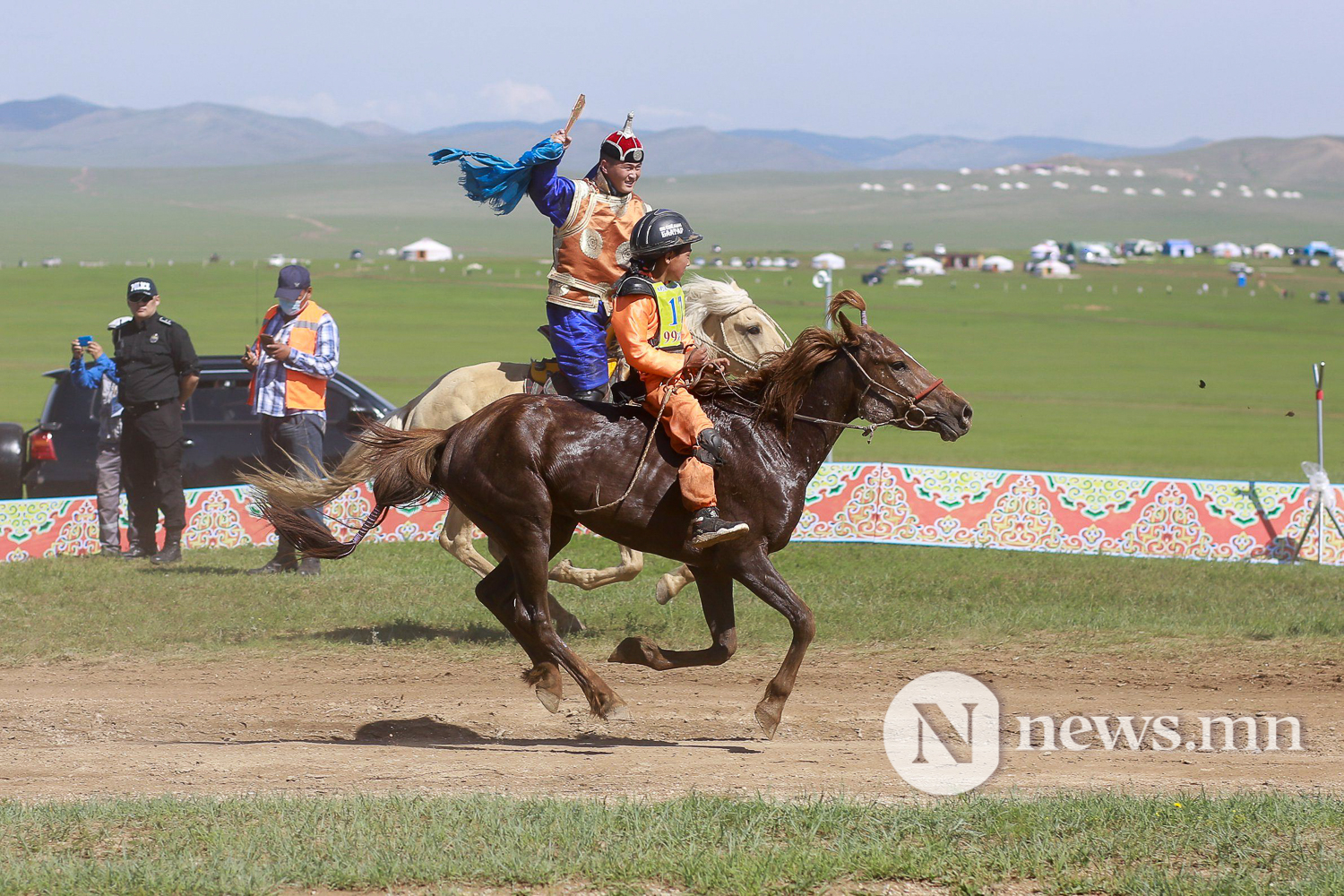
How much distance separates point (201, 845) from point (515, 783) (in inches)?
56.3

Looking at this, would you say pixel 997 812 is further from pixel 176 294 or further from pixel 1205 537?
pixel 176 294

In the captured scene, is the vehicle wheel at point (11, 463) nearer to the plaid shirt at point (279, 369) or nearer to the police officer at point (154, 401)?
the police officer at point (154, 401)

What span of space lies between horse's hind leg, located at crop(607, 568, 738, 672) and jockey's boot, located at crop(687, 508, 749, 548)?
35cm

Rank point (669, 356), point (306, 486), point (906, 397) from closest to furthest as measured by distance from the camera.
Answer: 1. point (669, 356)
2. point (906, 397)
3. point (306, 486)

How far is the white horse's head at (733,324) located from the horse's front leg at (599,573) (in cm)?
154

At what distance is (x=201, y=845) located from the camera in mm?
4754

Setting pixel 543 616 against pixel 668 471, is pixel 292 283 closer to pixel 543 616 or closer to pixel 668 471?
pixel 543 616

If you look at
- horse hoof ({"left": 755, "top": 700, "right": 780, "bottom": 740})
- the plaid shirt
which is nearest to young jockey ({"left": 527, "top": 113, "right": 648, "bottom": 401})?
horse hoof ({"left": 755, "top": 700, "right": 780, "bottom": 740})

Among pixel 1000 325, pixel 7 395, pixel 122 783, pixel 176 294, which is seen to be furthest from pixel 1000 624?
pixel 176 294

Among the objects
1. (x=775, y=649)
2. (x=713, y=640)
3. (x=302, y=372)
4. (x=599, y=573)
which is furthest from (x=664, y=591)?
(x=302, y=372)

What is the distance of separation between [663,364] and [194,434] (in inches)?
318

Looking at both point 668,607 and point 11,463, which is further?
point 11,463

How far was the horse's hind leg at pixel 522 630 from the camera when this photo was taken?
695 cm

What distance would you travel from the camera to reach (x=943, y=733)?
23.0 feet
